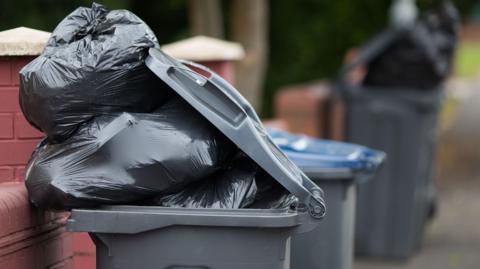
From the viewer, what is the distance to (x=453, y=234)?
Result: 9.24 m

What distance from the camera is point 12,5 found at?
35.5 ft

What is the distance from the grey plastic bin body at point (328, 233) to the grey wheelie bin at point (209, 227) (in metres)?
1.26

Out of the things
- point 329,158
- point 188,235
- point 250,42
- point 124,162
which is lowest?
point 188,235

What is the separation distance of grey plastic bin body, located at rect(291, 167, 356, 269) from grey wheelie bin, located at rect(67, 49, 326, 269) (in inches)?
49.6

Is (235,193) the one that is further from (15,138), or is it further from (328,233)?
(328,233)

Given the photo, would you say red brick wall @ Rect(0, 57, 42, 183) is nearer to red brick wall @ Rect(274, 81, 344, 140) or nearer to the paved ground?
the paved ground

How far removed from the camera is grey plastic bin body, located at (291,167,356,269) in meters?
4.81

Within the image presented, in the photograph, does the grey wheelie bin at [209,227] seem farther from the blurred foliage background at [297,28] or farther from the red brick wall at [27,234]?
the blurred foliage background at [297,28]

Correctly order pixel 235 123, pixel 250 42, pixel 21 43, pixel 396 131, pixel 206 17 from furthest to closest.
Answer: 1. pixel 250 42
2. pixel 206 17
3. pixel 396 131
4. pixel 21 43
5. pixel 235 123

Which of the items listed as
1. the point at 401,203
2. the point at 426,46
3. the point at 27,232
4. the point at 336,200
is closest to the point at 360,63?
the point at 426,46

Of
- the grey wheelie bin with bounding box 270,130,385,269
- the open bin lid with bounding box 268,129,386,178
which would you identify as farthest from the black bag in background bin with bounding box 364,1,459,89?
the grey wheelie bin with bounding box 270,130,385,269

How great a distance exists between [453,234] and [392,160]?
1512 millimetres

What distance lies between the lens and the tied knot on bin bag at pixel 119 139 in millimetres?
3523

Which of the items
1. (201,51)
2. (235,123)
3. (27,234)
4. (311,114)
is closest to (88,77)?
(235,123)
